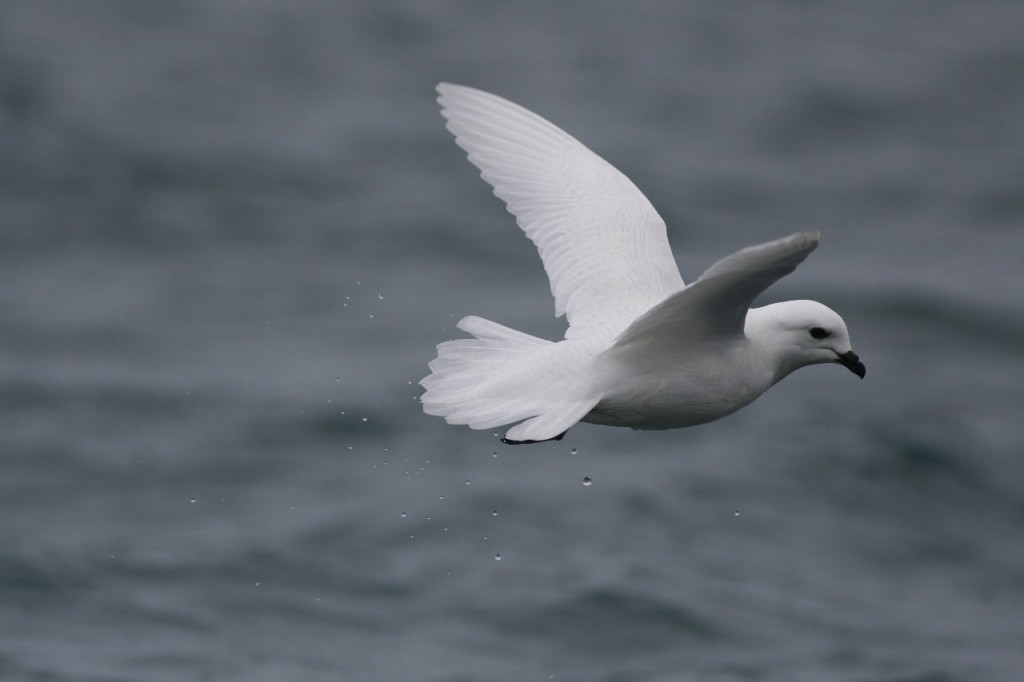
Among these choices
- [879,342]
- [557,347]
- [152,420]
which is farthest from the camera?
[879,342]

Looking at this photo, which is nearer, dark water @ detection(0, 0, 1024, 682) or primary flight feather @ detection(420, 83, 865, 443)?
primary flight feather @ detection(420, 83, 865, 443)

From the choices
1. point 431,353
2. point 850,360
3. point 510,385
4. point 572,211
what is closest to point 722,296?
point 510,385

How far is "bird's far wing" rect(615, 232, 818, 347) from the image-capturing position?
5902 mm

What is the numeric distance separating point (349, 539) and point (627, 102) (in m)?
8.33

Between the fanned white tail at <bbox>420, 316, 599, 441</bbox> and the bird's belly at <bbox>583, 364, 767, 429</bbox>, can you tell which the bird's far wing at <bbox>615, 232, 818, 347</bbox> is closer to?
the bird's belly at <bbox>583, 364, 767, 429</bbox>

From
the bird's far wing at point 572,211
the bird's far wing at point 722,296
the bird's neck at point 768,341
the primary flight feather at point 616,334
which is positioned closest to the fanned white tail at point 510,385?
the primary flight feather at point 616,334

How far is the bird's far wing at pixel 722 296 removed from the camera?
5902 mm

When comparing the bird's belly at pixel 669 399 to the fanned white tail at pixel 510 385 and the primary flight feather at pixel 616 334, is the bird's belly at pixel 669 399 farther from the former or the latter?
the fanned white tail at pixel 510 385

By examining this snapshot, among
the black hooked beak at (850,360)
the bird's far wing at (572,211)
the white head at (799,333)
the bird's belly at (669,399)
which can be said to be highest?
the bird's far wing at (572,211)

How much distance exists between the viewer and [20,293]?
15.2 meters

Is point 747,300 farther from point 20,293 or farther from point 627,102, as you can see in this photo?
point 627,102

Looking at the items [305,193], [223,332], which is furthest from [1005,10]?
[223,332]

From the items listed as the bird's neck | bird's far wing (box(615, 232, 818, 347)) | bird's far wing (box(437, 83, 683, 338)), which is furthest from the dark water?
bird's far wing (box(615, 232, 818, 347))

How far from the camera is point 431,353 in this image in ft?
46.7
